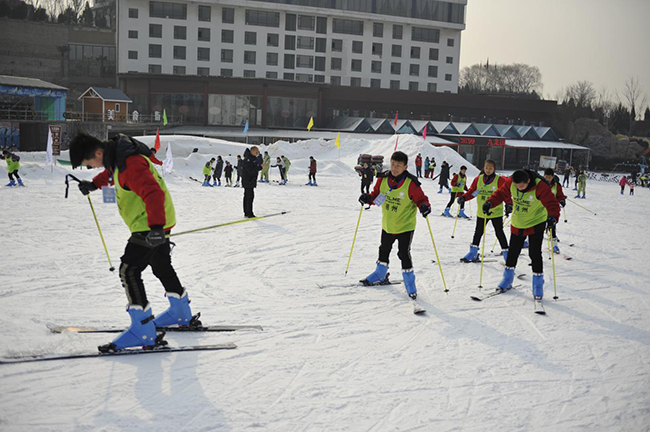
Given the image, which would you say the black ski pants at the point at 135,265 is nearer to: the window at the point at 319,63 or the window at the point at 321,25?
the window at the point at 319,63

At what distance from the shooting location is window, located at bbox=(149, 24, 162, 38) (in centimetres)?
5294

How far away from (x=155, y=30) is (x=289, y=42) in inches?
494

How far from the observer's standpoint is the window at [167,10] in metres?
53.0

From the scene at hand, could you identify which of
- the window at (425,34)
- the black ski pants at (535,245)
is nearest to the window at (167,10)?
the window at (425,34)

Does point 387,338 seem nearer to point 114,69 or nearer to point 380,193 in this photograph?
point 380,193

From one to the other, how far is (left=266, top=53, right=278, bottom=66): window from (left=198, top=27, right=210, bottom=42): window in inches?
230

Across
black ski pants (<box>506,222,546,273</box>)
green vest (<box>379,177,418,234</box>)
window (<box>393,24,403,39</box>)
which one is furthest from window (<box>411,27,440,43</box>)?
green vest (<box>379,177,418,234</box>)

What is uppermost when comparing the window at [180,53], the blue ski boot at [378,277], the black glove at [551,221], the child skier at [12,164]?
the window at [180,53]

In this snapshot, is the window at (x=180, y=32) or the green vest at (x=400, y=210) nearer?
the green vest at (x=400, y=210)

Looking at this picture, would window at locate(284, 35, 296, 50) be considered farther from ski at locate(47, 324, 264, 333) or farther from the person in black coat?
ski at locate(47, 324, 264, 333)

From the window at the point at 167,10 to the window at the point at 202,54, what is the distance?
3327 mm

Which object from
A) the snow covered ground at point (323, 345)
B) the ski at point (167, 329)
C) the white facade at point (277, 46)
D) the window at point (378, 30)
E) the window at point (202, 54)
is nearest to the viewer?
the snow covered ground at point (323, 345)

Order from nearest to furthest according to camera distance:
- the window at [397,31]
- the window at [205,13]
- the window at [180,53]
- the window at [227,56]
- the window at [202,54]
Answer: the window at [180,53], the window at [202,54], the window at [205,13], the window at [227,56], the window at [397,31]

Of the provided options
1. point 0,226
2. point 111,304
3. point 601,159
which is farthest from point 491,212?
point 601,159
